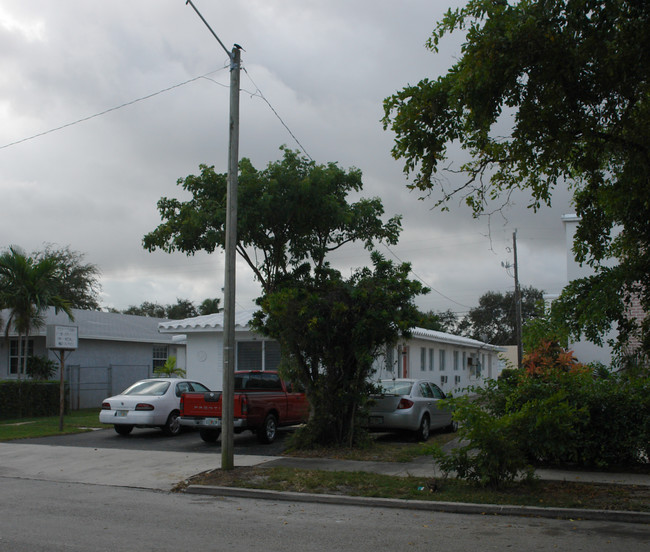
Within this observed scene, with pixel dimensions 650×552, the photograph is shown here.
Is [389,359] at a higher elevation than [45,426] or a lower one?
higher

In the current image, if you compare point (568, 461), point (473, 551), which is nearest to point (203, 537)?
point (473, 551)

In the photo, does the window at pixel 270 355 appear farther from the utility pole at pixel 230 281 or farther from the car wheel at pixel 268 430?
the utility pole at pixel 230 281

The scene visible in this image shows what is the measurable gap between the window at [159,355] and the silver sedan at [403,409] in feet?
65.2

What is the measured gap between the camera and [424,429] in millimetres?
15703

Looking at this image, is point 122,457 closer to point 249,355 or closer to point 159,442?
point 159,442

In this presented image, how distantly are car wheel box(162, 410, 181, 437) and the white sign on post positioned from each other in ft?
13.2

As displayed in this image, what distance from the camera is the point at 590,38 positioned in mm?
7605

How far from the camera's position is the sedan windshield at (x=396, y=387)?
15.6m

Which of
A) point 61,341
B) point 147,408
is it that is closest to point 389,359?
point 147,408

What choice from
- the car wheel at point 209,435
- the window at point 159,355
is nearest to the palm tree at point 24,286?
the window at point 159,355

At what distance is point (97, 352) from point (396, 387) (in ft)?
60.7

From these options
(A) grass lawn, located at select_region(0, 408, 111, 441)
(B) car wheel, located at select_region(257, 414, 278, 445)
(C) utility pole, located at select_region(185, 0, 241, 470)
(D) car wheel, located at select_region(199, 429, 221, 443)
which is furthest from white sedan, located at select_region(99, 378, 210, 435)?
(C) utility pole, located at select_region(185, 0, 241, 470)

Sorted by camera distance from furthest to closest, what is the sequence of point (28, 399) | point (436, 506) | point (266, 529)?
point (28, 399) < point (436, 506) < point (266, 529)

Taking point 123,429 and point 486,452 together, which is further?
point 123,429
